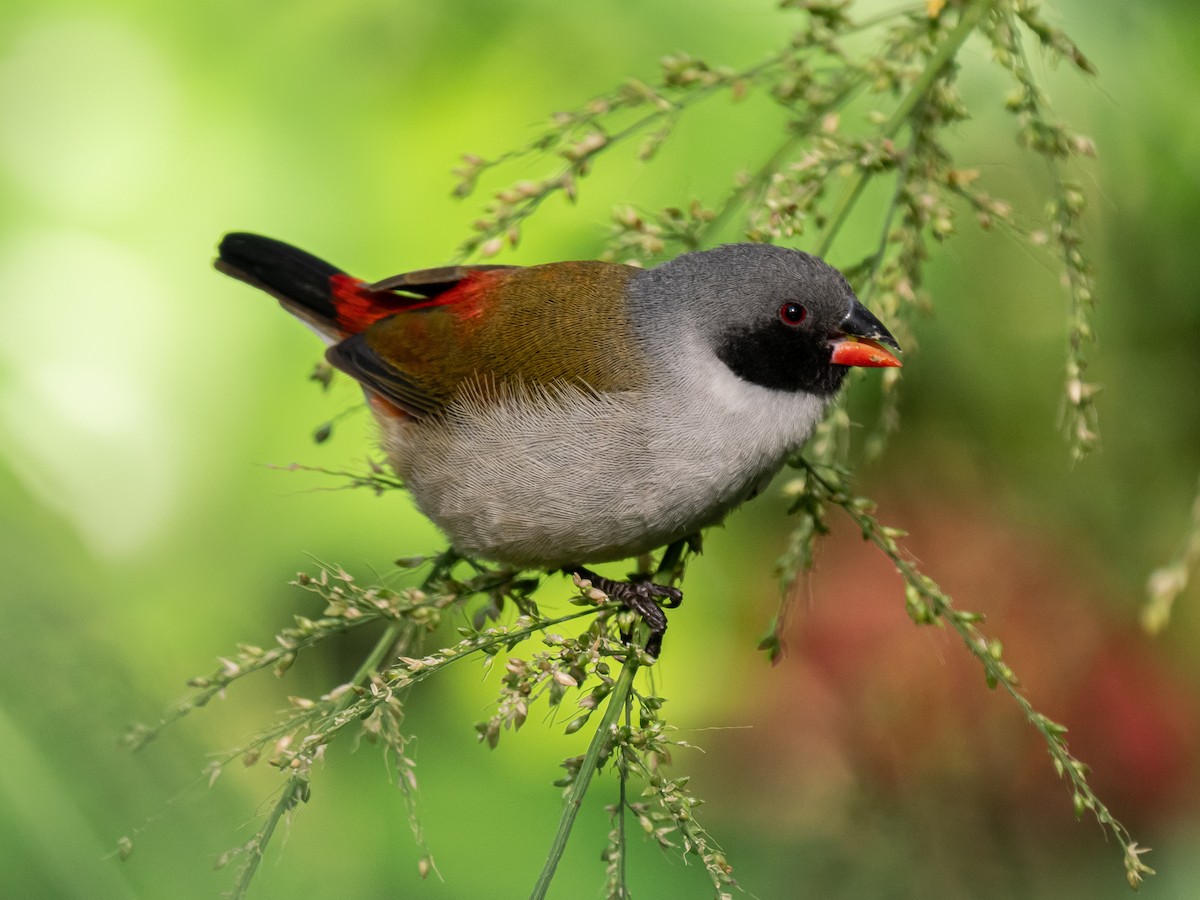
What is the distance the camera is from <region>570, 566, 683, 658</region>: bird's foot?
90.7 inches

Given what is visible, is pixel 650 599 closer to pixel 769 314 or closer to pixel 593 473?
pixel 593 473

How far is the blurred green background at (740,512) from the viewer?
3.03 m

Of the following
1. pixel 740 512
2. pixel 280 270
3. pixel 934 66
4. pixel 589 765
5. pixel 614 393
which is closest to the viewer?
pixel 589 765

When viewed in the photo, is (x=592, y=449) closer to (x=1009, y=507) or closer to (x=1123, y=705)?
(x=1009, y=507)

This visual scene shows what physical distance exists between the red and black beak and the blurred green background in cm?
67

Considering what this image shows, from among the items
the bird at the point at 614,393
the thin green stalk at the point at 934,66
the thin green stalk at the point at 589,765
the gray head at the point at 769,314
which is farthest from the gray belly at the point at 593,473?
the thin green stalk at the point at 589,765

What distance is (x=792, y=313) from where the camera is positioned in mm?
2432

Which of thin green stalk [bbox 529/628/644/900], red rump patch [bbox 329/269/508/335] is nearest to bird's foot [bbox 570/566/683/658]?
thin green stalk [bbox 529/628/644/900]

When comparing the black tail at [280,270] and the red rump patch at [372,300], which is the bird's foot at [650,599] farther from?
the black tail at [280,270]

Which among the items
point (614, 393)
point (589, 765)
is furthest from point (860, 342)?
point (589, 765)

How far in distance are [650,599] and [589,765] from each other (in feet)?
2.57

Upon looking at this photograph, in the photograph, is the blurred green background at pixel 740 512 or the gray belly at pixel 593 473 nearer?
the gray belly at pixel 593 473

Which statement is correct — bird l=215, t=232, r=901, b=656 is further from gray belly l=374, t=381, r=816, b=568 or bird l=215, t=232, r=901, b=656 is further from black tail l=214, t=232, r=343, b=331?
black tail l=214, t=232, r=343, b=331

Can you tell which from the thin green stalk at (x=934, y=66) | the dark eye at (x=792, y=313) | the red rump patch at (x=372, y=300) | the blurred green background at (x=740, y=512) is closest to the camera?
the thin green stalk at (x=934, y=66)
